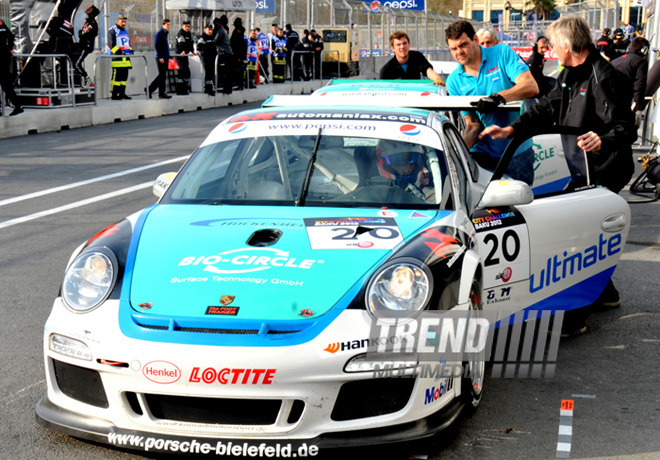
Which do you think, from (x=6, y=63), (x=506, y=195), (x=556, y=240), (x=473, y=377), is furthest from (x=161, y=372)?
(x=6, y=63)

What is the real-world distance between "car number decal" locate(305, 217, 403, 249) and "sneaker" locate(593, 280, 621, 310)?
244 centimetres

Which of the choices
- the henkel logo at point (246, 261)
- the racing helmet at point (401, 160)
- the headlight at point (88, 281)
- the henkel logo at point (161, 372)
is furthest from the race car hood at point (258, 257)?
the racing helmet at point (401, 160)

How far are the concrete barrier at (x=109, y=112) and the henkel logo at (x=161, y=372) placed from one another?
47.0 ft

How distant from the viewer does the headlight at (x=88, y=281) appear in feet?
12.8

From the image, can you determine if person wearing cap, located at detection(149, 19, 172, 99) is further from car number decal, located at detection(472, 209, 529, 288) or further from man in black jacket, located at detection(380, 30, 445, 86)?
car number decal, located at detection(472, 209, 529, 288)

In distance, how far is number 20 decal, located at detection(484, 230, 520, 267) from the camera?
15.8ft

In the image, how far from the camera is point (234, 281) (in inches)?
152

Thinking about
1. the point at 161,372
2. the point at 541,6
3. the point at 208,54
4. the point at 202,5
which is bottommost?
the point at 161,372

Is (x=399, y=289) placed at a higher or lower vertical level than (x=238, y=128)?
lower

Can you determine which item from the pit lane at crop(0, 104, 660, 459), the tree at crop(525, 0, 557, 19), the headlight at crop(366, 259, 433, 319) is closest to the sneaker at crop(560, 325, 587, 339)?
the pit lane at crop(0, 104, 660, 459)

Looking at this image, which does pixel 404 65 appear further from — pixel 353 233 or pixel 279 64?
pixel 279 64

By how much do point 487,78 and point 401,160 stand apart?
118 inches

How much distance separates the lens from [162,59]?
22203 mm

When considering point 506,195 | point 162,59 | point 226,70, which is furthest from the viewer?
point 226,70
